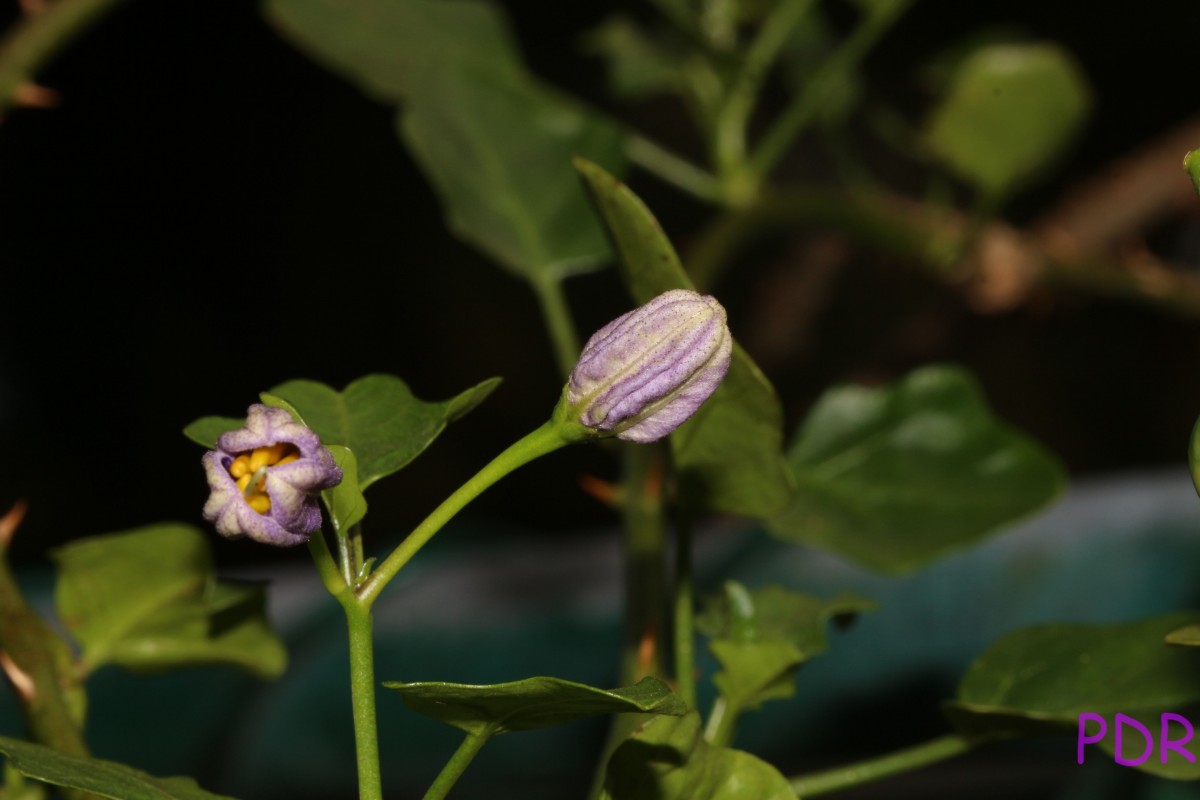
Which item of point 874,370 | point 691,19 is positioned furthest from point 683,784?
point 874,370

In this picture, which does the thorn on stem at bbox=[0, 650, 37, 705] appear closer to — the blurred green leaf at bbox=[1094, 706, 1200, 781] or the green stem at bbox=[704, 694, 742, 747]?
the green stem at bbox=[704, 694, 742, 747]

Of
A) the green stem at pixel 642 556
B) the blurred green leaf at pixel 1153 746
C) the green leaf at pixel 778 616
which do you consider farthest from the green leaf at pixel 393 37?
the blurred green leaf at pixel 1153 746

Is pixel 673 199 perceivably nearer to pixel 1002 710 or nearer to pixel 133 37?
pixel 133 37

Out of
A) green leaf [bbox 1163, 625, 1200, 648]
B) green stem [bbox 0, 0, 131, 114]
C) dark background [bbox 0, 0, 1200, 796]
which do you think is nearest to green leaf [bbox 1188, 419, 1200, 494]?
green leaf [bbox 1163, 625, 1200, 648]

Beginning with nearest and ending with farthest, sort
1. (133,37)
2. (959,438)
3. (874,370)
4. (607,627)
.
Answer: (959,438) → (607,627) → (874,370) → (133,37)

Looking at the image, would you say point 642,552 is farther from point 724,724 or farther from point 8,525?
point 8,525

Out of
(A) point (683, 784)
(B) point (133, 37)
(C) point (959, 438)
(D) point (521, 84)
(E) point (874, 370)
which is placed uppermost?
(B) point (133, 37)
